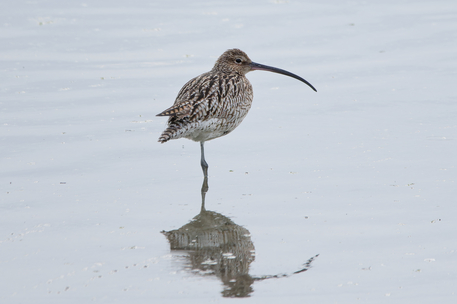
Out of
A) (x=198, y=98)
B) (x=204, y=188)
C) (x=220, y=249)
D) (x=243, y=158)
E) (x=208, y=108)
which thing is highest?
(x=198, y=98)

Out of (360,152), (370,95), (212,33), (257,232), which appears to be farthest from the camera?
(212,33)

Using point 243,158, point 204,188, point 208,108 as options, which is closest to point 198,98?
point 208,108

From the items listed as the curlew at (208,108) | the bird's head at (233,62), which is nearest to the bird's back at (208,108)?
the curlew at (208,108)

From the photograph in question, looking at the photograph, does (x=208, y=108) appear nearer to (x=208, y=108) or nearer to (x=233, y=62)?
(x=208, y=108)

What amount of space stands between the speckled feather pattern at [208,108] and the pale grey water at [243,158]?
1.42 ft

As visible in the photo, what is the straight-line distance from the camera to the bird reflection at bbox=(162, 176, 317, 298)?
4.86 m

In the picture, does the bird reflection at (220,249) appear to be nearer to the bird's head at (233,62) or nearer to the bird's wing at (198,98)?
the bird's wing at (198,98)

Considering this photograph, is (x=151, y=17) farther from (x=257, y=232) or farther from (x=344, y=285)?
(x=344, y=285)

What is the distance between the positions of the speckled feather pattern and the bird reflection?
1132mm

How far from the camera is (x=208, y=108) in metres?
7.39

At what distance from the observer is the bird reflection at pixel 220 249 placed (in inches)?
191

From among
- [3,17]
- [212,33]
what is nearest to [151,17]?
[212,33]

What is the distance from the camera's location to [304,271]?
4.99 metres

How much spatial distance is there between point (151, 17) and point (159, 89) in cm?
441
